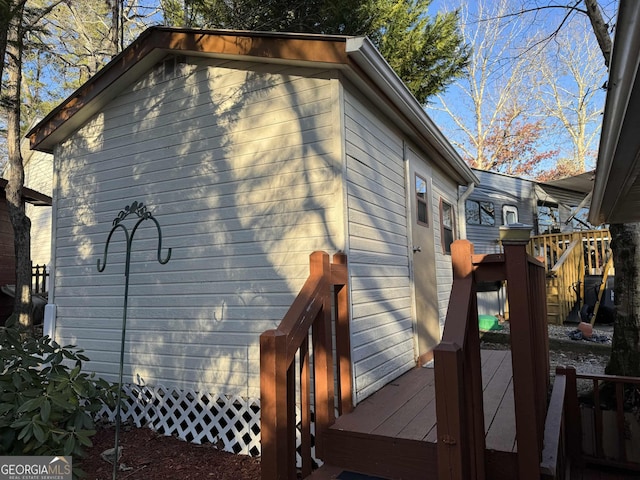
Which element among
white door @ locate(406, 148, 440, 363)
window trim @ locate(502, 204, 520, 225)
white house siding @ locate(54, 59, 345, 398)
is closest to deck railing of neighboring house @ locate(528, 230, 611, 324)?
window trim @ locate(502, 204, 520, 225)

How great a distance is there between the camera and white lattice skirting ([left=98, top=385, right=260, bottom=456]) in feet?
11.4

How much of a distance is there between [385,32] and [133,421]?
8577 millimetres

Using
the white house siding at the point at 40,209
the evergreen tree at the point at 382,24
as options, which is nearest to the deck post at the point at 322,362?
the evergreen tree at the point at 382,24

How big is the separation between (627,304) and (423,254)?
214 cm

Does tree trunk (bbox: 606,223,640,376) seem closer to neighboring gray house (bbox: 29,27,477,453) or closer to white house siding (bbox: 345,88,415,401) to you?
neighboring gray house (bbox: 29,27,477,453)

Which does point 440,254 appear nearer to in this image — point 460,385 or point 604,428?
point 604,428

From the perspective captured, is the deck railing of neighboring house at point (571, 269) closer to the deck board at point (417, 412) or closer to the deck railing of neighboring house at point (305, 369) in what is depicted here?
the deck board at point (417, 412)

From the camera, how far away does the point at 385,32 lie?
899cm

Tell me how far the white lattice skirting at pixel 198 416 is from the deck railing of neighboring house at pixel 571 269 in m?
7.41

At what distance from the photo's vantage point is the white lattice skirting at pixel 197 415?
11.4 feet

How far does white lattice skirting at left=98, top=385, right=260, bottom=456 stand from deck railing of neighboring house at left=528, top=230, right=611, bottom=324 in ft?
24.4

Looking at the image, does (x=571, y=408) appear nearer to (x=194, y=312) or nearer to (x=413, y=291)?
(x=413, y=291)

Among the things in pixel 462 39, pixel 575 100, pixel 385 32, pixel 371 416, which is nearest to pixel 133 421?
pixel 371 416

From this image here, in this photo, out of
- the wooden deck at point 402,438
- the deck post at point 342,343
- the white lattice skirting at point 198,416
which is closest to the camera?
the wooden deck at point 402,438
